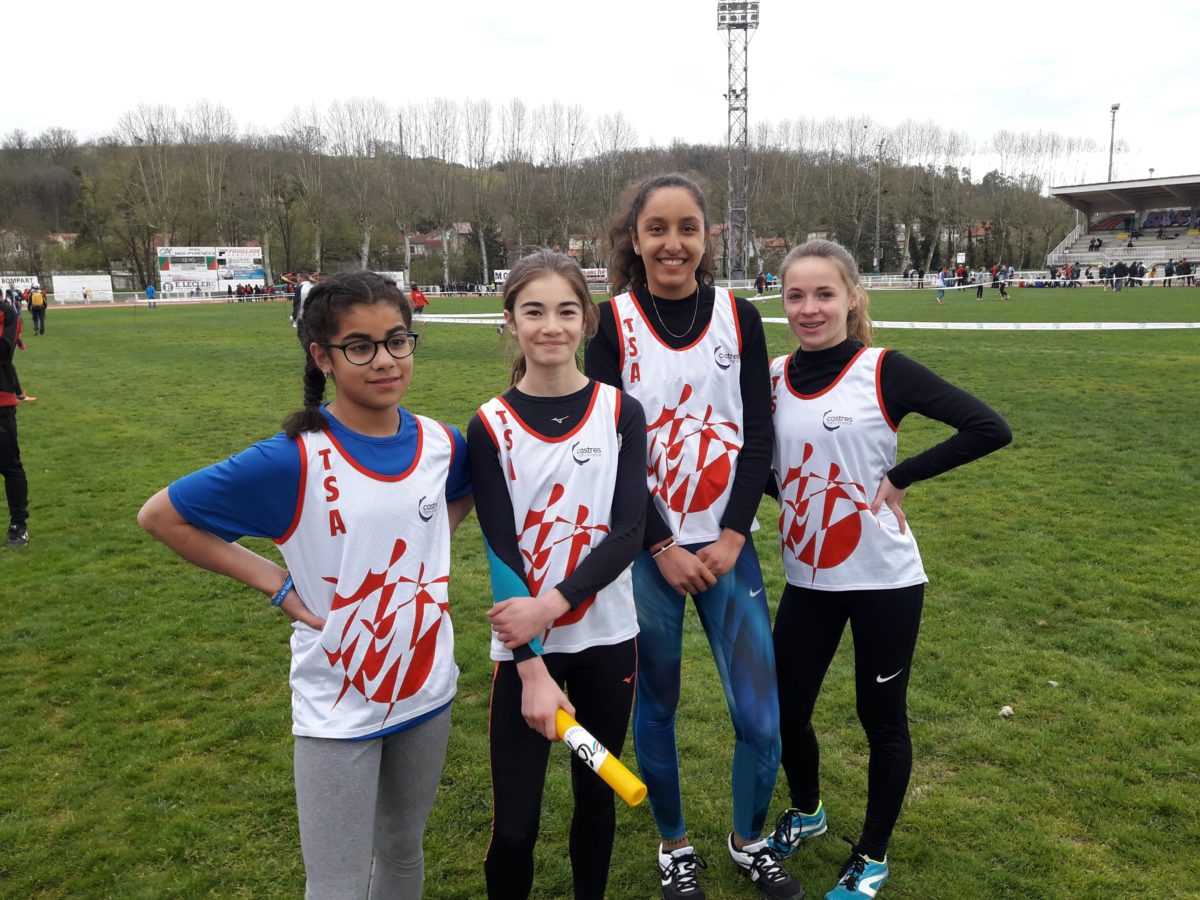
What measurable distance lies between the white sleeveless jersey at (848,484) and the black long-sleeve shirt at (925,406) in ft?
0.12

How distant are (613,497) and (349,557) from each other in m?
0.79

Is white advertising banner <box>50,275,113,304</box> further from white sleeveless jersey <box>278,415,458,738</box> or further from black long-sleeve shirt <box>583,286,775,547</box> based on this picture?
white sleeveless jersey <box>278,415,458,738</box>

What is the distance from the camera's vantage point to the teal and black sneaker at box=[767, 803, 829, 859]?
3246 mm

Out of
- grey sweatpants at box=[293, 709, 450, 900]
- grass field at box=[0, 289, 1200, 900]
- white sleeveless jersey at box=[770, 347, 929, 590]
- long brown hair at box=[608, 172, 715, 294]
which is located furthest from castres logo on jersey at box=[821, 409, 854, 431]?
grass field at box=[0, 289, 1200, 900]

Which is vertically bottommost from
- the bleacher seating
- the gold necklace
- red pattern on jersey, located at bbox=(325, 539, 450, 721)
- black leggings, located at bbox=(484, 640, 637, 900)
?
black leggings, located at bbox=(484, 640, 637, 900)

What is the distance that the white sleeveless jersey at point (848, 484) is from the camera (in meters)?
2.79

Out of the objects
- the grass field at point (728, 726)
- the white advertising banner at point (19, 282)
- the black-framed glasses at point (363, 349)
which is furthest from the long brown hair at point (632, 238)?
the white advertising banner at point (19, 282)

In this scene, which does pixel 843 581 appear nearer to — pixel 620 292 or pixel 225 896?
pixel 620 292

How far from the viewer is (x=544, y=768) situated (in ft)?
7.83

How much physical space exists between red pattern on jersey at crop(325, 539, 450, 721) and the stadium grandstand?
217ft

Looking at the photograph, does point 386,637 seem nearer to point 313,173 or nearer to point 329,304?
point 329,304

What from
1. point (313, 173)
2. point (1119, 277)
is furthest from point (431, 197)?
Result: point (1119, 277)

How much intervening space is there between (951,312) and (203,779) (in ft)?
102

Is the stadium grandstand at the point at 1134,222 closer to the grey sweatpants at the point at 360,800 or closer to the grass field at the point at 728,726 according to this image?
the grass field at the point at 728,726
